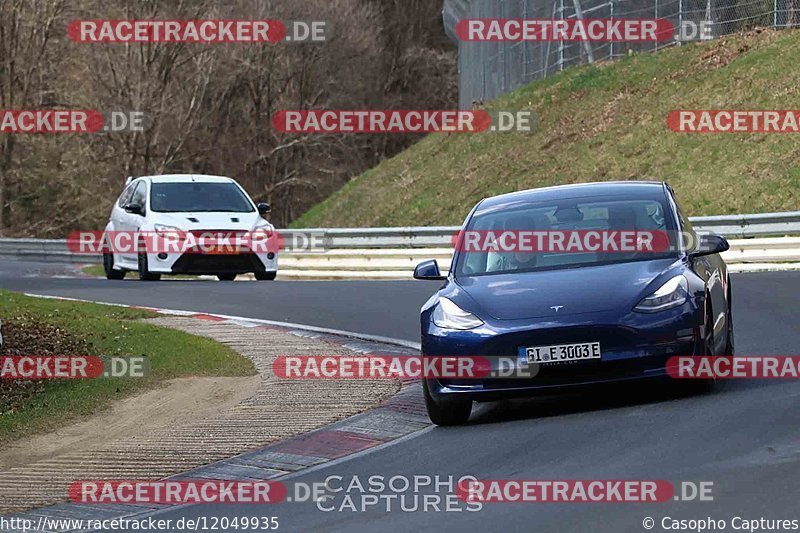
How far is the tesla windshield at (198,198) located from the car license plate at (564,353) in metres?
14.9

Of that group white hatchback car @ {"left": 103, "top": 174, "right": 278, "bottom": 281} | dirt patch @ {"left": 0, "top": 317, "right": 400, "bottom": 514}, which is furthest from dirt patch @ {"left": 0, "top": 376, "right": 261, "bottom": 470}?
white hatchback car @ {"left": 103, "top": 174, "right": 278, "bottom": 281}

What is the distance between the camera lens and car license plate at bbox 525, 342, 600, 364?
977 centimetres

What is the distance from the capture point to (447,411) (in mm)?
10328

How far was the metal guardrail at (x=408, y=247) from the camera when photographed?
75.5 ft

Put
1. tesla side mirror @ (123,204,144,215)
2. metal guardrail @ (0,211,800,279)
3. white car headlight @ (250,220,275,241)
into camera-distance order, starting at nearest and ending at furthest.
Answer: metal guardrail @ (0,211,800,279)
white car headlight @ (250,220,275,241)
tesla side mirror @ (123,204,144,215)

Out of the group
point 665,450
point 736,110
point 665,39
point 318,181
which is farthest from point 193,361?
point 318,181

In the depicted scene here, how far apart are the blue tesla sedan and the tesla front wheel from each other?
10 millimetres

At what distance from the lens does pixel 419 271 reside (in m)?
11.2
